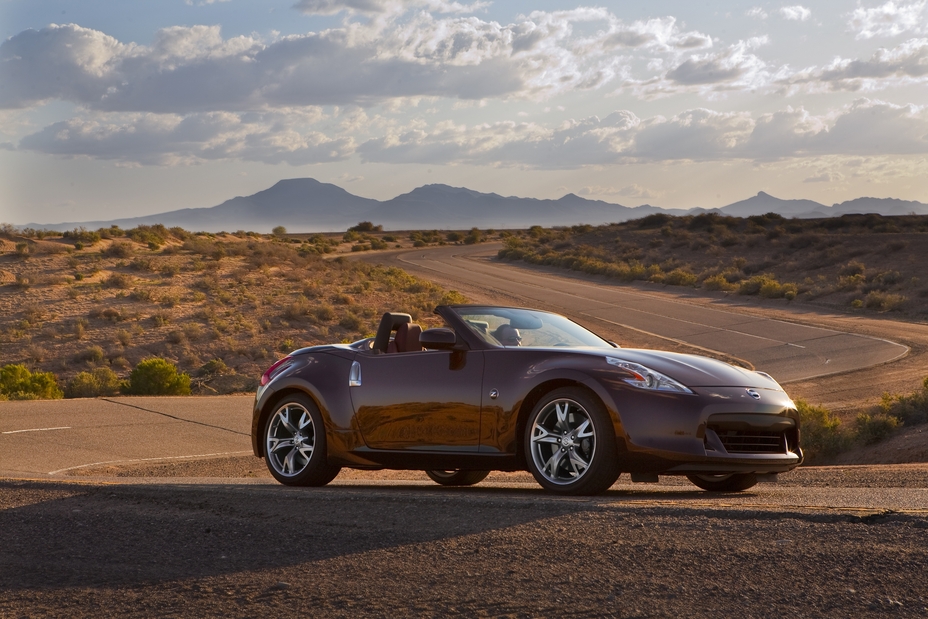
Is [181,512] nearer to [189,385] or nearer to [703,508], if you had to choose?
[703,508]

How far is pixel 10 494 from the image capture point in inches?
331

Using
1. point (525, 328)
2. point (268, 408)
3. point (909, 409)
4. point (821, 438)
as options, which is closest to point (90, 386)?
point (821, 438)

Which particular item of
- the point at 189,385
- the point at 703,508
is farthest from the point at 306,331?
the point at 703,508

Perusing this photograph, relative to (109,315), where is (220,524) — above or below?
above

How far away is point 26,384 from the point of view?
75.8ft

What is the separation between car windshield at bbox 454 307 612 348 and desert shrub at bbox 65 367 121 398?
1851cm

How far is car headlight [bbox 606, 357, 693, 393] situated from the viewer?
276 inches

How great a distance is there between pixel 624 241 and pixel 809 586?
240ft

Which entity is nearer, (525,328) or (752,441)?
(752,441)

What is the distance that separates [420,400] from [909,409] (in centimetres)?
1198

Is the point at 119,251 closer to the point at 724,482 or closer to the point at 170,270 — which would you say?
the point at 170,270

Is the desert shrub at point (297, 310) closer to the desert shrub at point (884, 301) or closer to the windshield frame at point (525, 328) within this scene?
the desert shrub at point (884, 301)

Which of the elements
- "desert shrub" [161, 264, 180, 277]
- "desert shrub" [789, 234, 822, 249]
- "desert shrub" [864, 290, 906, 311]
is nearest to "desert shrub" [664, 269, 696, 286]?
"desert shrub" [789, 234, 822, 249]

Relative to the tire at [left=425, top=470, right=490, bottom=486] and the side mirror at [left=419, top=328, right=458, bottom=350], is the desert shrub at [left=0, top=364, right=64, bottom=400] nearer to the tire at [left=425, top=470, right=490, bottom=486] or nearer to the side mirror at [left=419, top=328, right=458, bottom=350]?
the tire at [left=425, top=470, right=490, bottom=486]
